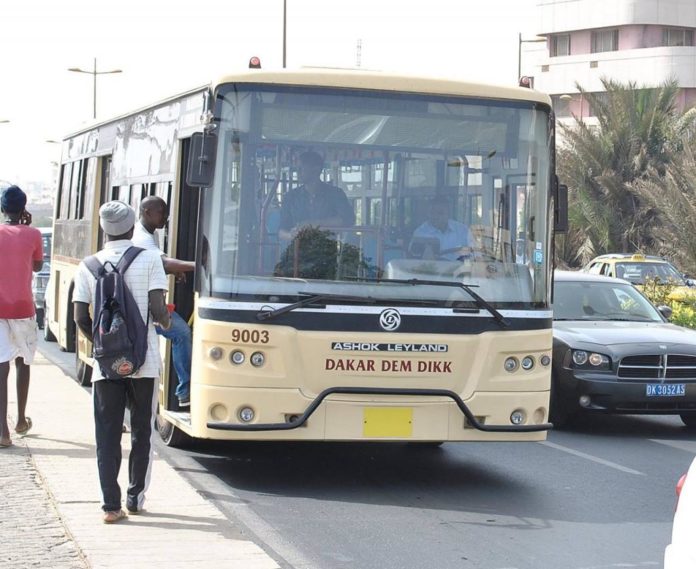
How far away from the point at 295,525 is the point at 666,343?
609 cm

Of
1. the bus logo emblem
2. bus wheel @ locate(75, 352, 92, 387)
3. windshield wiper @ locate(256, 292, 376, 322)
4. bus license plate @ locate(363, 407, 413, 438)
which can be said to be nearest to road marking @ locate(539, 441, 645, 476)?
bus license plate @ locate(363, 407, 413, 438)

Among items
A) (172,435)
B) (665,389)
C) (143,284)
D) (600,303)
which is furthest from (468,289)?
(600,303)

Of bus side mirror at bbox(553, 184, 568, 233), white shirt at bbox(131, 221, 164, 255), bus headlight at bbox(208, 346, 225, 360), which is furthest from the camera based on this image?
white shirt at bbox(131, 221, 164, 255)

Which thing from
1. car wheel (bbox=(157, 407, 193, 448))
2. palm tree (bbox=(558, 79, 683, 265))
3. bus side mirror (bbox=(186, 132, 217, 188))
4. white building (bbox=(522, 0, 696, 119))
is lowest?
car wheel (bbox=(157, 407, 193, 448))

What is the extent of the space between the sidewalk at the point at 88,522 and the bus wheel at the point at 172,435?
1.98ft

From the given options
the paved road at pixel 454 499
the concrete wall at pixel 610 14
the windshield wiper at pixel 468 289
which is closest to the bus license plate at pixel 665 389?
the paved road at pixel 454 499

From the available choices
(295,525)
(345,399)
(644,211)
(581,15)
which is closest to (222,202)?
(345,399)

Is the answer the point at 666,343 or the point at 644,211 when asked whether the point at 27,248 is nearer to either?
the point at 666,343

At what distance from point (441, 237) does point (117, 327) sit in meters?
2.68

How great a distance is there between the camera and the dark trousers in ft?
26.4

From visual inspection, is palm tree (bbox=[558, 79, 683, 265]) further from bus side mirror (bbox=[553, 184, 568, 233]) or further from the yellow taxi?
bus side mirror (bbox=[553, 184, 568, 233])

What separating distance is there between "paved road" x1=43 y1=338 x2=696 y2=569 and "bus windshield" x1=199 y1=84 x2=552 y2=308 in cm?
138

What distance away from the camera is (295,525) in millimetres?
8578

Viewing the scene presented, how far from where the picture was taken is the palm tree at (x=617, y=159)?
4712 cm
